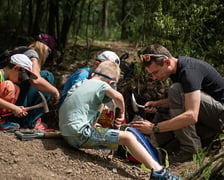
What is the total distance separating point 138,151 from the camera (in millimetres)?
2467

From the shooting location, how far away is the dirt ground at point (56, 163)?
234cm

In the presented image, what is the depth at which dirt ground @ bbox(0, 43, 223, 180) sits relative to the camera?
2.34 metres

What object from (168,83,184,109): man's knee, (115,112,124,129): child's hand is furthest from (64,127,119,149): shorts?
(168,83,184,109): man's knee

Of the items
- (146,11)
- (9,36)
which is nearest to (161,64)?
(146,11)

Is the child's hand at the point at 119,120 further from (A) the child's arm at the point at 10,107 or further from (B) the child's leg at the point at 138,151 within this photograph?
(A) the child's arm at the point at 10,107

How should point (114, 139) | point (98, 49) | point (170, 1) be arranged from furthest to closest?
point (98, 49) < point (170, 1) < point (114, 139)

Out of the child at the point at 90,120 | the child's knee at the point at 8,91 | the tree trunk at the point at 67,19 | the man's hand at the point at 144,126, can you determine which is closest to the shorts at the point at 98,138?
the child at the point at 90,120

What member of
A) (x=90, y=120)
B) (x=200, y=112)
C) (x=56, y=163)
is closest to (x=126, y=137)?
(x=90, y=120)

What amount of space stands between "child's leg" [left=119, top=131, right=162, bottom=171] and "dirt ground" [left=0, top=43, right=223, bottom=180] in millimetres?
214

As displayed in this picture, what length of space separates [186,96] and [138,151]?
0.73 metres

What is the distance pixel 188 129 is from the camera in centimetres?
303

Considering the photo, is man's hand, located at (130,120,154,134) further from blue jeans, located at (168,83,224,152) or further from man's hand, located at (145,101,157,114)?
man's hand, located at (145,101,157,114)

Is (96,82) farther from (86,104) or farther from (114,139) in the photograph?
(114,139)

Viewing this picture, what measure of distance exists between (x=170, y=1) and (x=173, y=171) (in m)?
2.34
